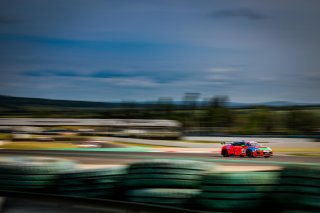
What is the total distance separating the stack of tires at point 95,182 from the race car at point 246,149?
129 centimetres

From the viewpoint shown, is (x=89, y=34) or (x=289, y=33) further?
(x=89, y=34)

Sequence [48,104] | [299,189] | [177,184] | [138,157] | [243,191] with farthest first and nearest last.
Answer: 1. [48,104]
2. [138,157]
3. [177,184]
4. [243,191]
5. [299,189]

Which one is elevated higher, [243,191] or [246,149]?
[246,149]

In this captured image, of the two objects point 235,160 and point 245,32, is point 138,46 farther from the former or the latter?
point 235,160

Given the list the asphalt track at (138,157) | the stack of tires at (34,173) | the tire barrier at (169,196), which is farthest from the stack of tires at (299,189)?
the stack of tires at (34,173)

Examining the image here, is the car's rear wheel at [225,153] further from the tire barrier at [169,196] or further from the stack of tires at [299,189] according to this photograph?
the stack of tires at [299,189]

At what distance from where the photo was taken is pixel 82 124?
6.69 meters

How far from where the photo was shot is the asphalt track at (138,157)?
5.81 m

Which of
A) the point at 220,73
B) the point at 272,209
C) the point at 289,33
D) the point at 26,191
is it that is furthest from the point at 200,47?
the point at 26,191

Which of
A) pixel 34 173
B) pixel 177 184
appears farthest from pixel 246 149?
pixel 34 173

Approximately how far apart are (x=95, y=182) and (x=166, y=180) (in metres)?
0.96

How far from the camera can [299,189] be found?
5043mm

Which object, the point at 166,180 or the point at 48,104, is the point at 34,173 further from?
the point at 166,180

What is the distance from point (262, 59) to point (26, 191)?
3.43 meters
